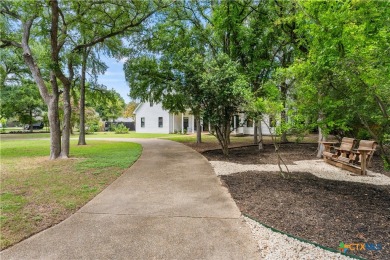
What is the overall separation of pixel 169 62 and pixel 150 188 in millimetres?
9311

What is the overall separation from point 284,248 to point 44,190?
205 inches

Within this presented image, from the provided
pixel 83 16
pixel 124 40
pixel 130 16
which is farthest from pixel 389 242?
pixel 124 40

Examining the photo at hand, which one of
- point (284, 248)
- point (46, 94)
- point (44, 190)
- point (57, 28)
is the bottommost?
point (284, 248)

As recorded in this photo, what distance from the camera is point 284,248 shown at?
2928mm

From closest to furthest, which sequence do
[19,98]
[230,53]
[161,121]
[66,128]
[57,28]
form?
1. [57,28]
2. [66,128]
3. [230,53]
4. [19,98]
5. [161,121]

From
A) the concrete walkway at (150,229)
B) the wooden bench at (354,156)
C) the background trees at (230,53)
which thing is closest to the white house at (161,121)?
the background trees at (230,53)

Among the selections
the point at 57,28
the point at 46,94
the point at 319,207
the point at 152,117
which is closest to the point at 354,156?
the point at 319,207

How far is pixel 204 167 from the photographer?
7895 mm

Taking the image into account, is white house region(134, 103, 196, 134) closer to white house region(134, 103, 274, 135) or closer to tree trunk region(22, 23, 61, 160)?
white house region(134, 103, 274, 135)

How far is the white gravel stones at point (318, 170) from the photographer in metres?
6.64

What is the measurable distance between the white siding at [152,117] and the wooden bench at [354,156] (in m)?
21.8

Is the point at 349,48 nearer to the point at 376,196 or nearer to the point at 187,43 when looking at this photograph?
the point at 376,196

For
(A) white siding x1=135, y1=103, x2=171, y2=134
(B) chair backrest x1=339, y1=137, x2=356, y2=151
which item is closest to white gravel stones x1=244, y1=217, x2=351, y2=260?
(B) chair backrest x1=339, y1=137, x2=356, y2=151

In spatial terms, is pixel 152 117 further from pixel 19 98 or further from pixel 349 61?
pixel 349 61
